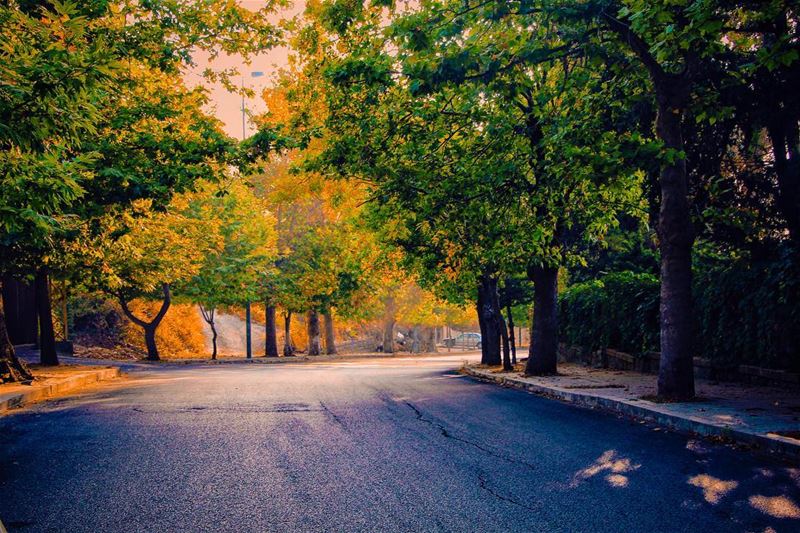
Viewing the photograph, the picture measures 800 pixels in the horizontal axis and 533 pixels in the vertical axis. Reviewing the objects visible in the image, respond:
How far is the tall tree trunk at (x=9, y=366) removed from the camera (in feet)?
51.2

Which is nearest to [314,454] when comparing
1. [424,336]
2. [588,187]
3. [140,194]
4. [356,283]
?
[140,194]

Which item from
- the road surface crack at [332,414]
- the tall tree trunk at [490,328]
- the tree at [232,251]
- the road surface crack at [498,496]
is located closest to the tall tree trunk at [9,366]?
the road surface crack at [332,414]

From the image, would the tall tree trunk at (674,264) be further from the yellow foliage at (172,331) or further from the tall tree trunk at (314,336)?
the yellow foliage at (172,331)

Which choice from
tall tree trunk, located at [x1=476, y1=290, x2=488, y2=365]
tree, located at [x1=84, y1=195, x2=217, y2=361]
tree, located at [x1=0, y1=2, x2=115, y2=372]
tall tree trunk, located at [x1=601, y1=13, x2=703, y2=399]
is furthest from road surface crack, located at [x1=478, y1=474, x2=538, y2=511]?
tall tree trunk, located at [x1=476, y1=290, x2=488, y2=365]

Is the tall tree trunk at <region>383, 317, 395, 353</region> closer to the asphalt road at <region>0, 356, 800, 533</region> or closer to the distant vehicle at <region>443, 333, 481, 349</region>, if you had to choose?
the distant vehicle at <region>443, 333, 481, 349</region>

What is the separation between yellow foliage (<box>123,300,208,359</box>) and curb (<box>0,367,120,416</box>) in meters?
22.6

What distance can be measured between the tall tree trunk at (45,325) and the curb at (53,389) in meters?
3.71

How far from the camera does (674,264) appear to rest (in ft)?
35.1

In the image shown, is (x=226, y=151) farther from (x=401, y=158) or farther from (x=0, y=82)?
(x=0, y=82)

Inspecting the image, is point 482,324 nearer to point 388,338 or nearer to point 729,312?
point 729,312

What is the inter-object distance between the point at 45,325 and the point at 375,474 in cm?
2203

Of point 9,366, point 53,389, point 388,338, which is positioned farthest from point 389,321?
point 53,389

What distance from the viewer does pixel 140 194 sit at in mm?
13469

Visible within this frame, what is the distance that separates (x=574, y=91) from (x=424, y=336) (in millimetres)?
53461
